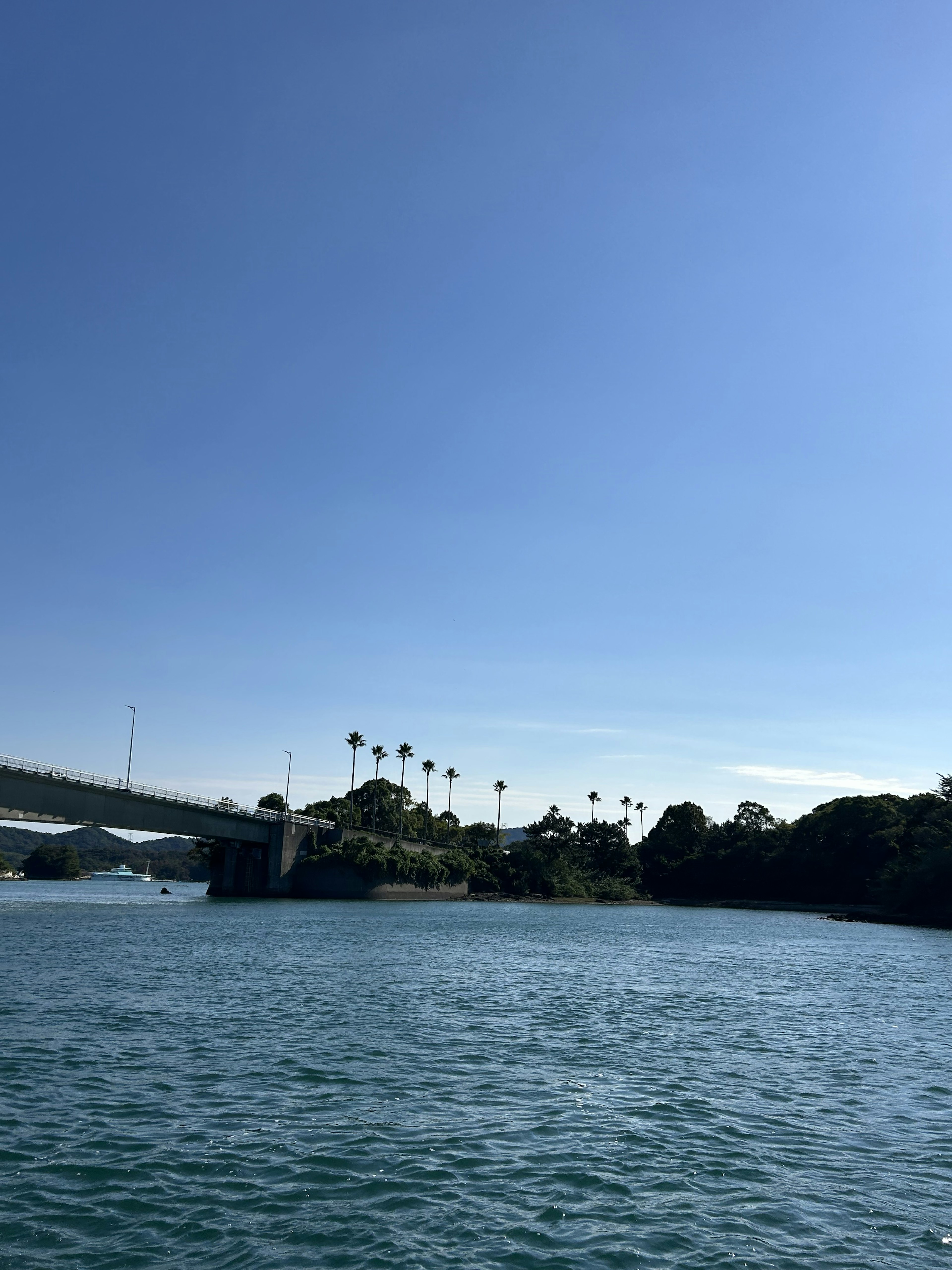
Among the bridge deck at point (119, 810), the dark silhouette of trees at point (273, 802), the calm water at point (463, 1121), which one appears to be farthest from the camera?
the dark silhouette of trees at point (273, 802)

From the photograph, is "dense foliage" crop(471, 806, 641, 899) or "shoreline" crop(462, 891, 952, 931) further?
"dense foliage" crop(471, 806, 641, 899)

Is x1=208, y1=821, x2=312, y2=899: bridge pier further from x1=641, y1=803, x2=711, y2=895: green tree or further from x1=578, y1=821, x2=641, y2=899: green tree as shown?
x1=641, y1=803, x2=711, y2=895: green tree

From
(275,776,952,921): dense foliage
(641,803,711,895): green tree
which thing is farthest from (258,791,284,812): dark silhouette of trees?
(641,803,711,895): green tree

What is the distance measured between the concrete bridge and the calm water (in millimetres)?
48748

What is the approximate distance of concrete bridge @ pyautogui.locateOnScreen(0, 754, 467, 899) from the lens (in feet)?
277

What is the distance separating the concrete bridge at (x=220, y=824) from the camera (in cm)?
8444

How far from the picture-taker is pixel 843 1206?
512 inches

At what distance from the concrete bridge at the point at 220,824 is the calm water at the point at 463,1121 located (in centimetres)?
4875

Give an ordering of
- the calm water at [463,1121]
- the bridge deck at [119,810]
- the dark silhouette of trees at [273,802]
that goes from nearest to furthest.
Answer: the calm water at [463,1121] < the bridge deck at [119,810] < the dark silhouette of trees at [273,802]

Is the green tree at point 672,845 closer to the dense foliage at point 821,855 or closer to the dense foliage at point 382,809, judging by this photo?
the dense foliage at point 821,855

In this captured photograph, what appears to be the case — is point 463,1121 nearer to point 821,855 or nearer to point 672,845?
point 821,855

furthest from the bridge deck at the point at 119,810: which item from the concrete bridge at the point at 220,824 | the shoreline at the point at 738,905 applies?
the shoreline at the point at 738,905

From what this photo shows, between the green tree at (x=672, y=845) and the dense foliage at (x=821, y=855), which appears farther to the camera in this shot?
the green tree at (x=672, y=845)

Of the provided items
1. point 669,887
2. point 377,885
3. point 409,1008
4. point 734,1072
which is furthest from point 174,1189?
point 669,887
